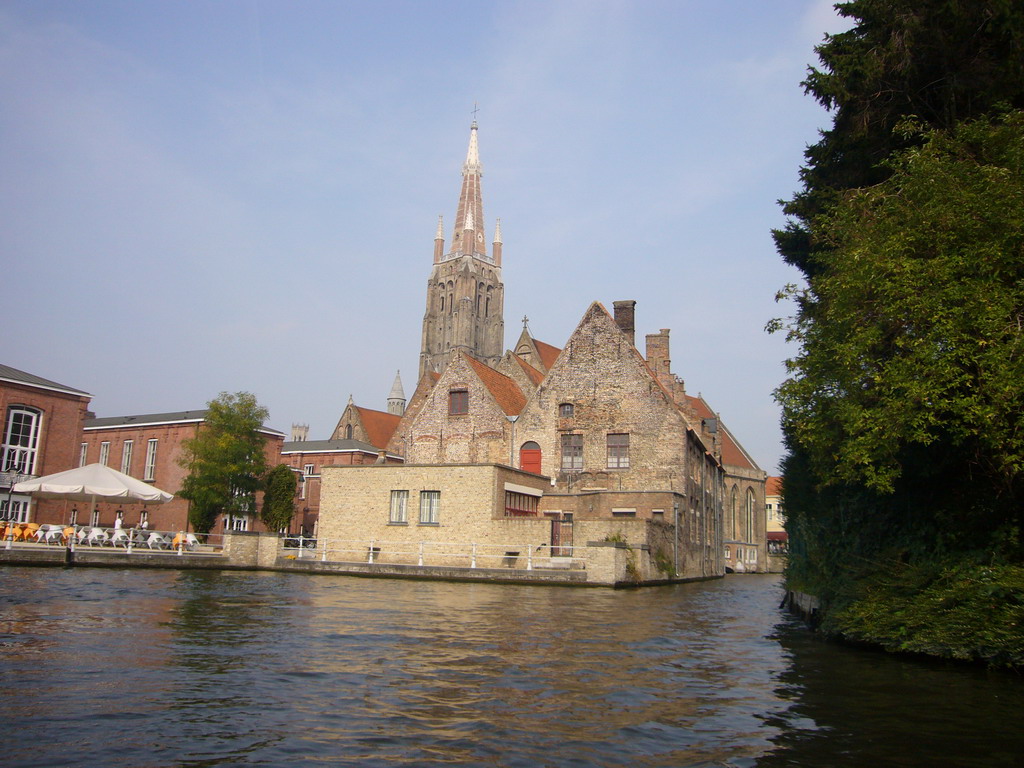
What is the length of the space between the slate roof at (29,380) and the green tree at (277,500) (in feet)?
32.5

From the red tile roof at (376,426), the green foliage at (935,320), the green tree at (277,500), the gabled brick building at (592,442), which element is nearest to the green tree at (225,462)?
the green tree at (277,500)

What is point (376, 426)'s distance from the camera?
7194 cm

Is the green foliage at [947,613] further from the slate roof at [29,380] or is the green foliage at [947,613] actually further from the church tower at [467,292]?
the church tower at [467,292]

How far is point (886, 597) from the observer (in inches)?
476

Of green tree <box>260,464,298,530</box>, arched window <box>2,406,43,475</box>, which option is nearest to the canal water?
arched window <box>2,406,43,475</box>

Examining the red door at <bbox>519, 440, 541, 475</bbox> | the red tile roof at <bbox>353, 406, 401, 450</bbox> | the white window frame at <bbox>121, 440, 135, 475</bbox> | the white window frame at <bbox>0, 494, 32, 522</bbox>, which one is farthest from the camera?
the red tile roof at <bbox>353, 406, 401, 450</bbox>

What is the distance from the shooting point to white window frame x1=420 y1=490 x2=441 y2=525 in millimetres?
31000

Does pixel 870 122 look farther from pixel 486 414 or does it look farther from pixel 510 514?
pixel 486 414

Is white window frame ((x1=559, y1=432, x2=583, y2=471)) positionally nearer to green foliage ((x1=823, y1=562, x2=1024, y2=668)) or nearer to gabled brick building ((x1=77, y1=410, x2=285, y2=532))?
gabled brick building ((x1=77, y1=410, x2=285, y2=532))

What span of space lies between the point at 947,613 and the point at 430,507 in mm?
22329

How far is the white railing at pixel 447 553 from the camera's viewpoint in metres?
27.6

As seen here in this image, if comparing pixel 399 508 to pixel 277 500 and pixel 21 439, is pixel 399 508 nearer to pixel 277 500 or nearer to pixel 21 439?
pixel 277 500

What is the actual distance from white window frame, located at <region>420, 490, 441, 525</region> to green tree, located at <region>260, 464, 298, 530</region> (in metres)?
13.3

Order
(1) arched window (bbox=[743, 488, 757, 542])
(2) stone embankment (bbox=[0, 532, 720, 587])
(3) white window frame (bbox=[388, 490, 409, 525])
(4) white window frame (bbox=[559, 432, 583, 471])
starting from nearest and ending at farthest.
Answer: (2) stone embankment (bbox=[0, 532, 720, 587]) < (3) white window frame (bbox=[388, 490, 409, 525]) < (4) white window frame (bbox=[559, 432, 583, 471]) < (1) arched window (bbox=[743, 488, 757, 542])
